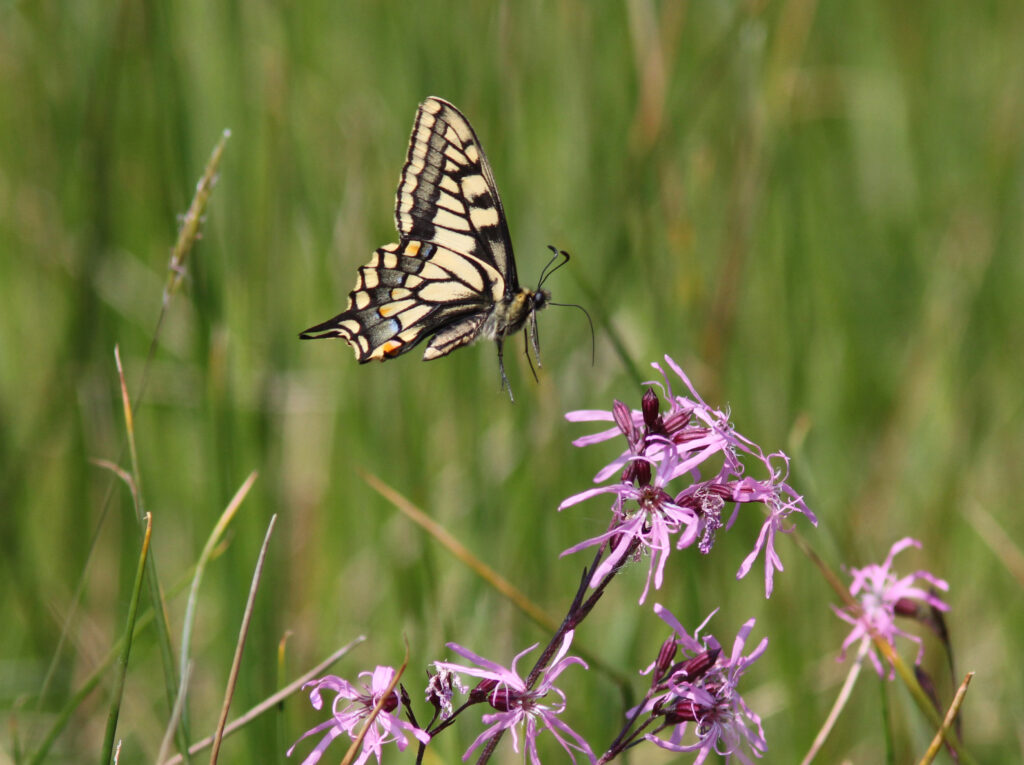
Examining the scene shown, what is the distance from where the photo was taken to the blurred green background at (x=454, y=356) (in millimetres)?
2900

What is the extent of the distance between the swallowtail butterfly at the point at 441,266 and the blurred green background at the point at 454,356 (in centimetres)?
45

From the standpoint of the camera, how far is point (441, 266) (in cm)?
256

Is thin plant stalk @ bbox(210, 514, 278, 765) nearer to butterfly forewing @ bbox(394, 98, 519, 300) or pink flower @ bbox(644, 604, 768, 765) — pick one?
pink flower @ bbox(644, 604, 768, 765)

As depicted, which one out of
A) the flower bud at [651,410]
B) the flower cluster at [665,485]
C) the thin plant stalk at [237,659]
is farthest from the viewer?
the flower bud at [651,410]

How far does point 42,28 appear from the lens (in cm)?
407

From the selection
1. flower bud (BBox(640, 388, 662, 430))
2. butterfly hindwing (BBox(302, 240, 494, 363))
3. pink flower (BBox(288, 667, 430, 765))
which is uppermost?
butterfly hindwing (BBox(302, 240, 494, 363))

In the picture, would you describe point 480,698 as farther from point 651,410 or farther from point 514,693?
point 651,410

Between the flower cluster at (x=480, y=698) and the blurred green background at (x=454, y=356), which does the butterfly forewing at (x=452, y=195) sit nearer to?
the blurred green background at (x=454, y=356)

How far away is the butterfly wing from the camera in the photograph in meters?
2.36

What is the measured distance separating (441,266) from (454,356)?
0.89 metres

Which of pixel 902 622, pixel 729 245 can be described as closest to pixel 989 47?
pixel 729 245

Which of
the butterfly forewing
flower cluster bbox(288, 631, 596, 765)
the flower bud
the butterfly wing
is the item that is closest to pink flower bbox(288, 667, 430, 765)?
flower cluster bbox(288, 631, 596, 765)

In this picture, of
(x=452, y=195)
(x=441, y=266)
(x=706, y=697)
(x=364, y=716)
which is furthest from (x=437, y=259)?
(x=706, y=697)

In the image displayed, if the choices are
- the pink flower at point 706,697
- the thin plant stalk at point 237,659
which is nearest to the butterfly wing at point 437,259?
the thin plant stalk at point 237,659
